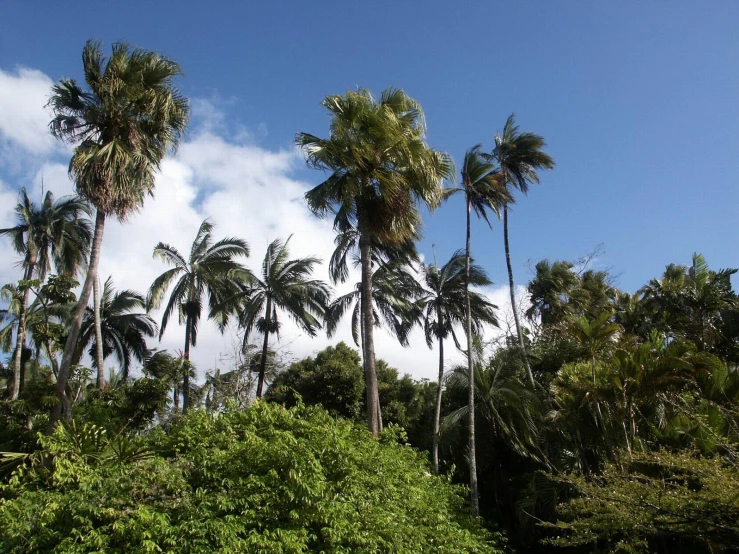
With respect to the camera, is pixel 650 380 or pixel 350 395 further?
pixel 350 395

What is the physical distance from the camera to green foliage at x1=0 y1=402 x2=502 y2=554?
786 centimetres

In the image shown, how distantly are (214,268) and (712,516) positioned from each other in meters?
19.3

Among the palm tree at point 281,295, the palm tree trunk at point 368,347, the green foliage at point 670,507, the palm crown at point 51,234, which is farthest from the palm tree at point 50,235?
the green foliage at point 670,507

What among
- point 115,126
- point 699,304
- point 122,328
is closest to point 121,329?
point 122,328

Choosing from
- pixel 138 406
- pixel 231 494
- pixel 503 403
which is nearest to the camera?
pixel 231 494

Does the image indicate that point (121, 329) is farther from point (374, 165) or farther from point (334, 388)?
point (374, 165)

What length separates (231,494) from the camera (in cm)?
898

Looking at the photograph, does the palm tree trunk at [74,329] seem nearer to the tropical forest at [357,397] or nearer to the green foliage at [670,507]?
the tropical forest at [357,397]

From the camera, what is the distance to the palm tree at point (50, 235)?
77.9 ft

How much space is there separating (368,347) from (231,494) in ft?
21.6

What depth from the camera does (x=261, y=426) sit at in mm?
10852

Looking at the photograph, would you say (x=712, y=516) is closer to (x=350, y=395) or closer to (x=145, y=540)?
(x=145, y=540)

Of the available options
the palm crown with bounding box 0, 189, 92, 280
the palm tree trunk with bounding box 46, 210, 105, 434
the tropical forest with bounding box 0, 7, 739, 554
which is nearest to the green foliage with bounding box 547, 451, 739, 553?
the tropical forest with bounding box 0, 7, 739, 554

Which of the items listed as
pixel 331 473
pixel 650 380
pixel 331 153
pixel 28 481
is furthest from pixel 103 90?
pixel 650 380
